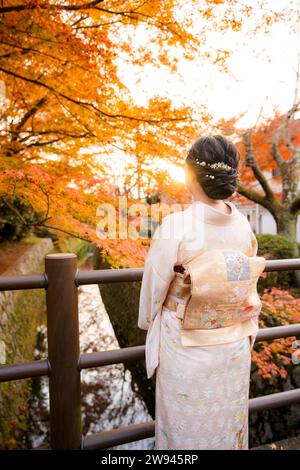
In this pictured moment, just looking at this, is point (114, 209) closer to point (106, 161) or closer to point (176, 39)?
point (106, 161)

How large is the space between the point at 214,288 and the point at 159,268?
228 mm

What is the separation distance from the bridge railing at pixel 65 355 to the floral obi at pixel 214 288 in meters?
0.45

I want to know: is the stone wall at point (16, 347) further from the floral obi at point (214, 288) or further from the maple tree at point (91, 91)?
the floral obi at point (214, 288)

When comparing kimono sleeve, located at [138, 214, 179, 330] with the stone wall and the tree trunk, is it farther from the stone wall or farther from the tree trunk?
the tree trunk

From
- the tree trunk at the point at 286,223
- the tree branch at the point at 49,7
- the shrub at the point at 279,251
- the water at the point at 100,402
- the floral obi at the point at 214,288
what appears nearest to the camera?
the floral obi at the point at 214,288

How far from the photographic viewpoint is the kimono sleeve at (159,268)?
1.40m

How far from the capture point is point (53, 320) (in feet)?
5.68

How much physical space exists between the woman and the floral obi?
42mm

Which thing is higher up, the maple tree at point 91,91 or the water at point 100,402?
the maple tree at point 91,91

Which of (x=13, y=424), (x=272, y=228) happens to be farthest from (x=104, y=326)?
(x=272, y=228)

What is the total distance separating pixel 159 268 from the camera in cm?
144

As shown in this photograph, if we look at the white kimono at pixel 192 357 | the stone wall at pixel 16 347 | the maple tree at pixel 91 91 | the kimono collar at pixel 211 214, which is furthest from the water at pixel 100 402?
the kimono collar at pixel 211 214

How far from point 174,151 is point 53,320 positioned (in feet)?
8.95

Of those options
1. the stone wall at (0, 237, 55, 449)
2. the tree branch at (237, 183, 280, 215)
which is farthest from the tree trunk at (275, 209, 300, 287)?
the stone wall at (0, 237, 55, 449)
